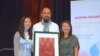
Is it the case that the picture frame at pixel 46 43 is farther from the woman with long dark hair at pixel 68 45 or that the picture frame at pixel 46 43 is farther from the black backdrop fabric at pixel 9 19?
the black backdrop fabric at pixel 9 19

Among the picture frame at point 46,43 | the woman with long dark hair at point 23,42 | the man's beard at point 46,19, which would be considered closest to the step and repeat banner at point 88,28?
the man's beard at point 46,19

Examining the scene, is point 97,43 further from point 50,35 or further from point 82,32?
point 50,35

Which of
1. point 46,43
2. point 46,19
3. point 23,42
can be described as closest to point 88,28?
point 46,19

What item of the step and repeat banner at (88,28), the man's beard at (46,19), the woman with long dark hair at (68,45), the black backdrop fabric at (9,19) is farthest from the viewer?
the black backdrop fabric at (9,19)

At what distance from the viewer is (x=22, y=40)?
6.38m

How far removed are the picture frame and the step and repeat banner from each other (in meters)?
1.68

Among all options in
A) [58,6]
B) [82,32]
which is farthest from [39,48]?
[58,6]

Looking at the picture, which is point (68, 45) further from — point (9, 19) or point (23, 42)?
point (9, 19)

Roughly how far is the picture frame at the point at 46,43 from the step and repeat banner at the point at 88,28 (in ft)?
5.50

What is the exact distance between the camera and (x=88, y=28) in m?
7.97

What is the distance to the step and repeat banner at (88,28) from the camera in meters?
7.94

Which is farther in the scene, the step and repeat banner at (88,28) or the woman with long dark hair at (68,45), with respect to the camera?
the step and repeat banner at (88,28)

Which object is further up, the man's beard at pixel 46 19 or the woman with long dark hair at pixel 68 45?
the man's beard at pixel 46 19

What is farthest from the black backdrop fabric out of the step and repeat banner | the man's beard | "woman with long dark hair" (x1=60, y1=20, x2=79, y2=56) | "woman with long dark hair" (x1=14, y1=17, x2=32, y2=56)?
"woman with long dark hair" (x1=60, y1=20, x2=79, y2=56)
